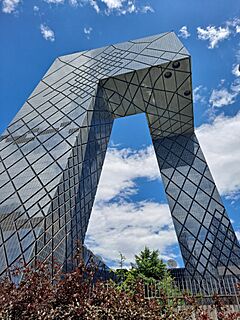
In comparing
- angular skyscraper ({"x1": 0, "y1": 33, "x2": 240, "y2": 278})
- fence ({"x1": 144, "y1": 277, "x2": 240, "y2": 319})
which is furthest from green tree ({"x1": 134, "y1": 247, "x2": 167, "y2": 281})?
fence ({"x1": 144, "y1": 277, "x2": 240, "y2": 319})

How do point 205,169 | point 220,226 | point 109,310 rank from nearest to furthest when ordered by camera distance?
point 109,310, point 220,226, point 205,169

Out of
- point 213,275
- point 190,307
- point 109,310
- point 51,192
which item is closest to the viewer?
point 109,310

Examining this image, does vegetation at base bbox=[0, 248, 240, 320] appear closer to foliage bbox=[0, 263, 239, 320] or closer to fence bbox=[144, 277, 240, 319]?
foliage bbox=[0, 263, 239, 320]

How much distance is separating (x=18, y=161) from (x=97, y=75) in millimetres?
10249


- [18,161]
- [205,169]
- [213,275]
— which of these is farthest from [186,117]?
[18,161]

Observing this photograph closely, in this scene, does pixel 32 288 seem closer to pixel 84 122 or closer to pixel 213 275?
pixel 84 122

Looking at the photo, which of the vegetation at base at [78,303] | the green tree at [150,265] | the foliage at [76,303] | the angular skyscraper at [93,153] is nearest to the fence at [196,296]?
the vegetation at base at [78,303]

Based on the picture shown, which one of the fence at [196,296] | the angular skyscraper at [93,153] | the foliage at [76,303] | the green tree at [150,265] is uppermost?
the angular skyscraper at [93,153]

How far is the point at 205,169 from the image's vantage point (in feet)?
78.3

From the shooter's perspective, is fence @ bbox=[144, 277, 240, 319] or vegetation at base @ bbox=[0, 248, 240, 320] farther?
fence @ bbox=[144, 277, 240, 319]

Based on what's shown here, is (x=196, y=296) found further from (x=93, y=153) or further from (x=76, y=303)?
(x=93, y=153)

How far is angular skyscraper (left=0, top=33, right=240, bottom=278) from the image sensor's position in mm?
12405

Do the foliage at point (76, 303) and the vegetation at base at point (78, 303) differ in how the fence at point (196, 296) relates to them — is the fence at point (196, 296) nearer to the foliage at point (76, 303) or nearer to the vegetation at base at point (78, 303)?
the vegetation at base at point (78, 303)

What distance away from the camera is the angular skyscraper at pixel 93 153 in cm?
1241
